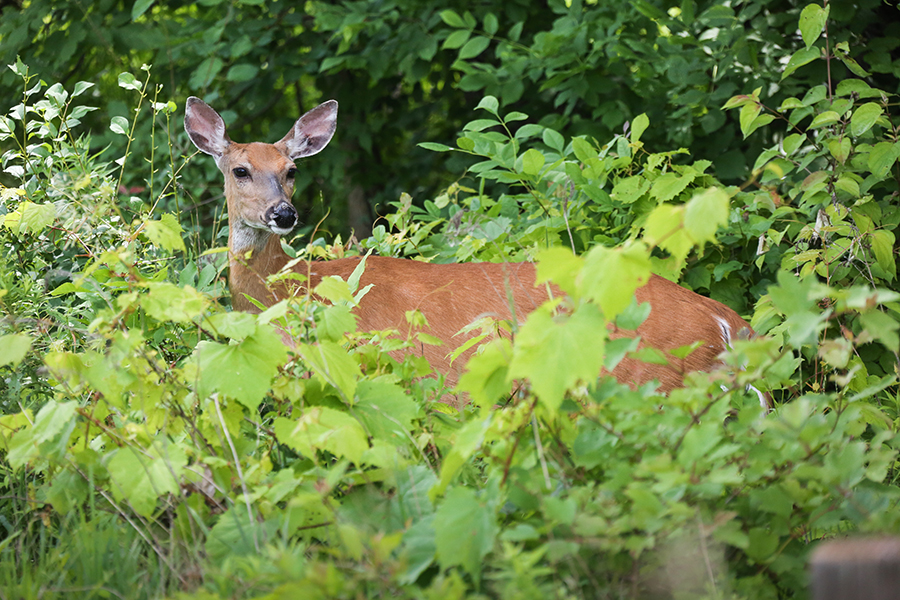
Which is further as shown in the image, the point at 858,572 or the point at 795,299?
the point at 795,299

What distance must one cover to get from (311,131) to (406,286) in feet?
4.33

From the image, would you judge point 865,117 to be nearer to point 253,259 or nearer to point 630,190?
point 630,190

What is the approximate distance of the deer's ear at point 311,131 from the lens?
184 inches

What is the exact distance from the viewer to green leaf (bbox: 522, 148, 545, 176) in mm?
3977

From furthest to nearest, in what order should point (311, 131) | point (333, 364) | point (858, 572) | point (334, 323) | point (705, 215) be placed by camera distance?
point (311, 131) → point (334, 323) → point (333, 364) → point (705, 215) → point (858, 572)

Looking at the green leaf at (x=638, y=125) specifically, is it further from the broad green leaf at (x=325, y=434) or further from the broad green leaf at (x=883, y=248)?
the broad green leaf at (x=325, y=434)

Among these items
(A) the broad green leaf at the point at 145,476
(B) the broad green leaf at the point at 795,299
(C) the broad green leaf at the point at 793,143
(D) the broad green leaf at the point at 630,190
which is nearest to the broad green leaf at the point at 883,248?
(C) the broad green leaf at the point at 793,143

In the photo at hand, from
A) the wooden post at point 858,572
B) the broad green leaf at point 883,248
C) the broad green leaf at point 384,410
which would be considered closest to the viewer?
the wooden post at point 858,572

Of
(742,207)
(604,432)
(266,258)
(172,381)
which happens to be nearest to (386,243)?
(266,258)

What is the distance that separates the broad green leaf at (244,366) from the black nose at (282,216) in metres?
1.89

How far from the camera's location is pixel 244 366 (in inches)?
84.1

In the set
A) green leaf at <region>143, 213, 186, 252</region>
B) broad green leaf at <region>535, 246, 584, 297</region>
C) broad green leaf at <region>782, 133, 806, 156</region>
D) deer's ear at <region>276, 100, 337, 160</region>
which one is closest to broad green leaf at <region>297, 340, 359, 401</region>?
green leaf at <region>143, 213, 186, 252</region>

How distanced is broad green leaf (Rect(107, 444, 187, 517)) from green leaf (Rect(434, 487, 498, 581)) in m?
0.66

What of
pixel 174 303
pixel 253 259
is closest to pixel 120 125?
pixel 253 259
